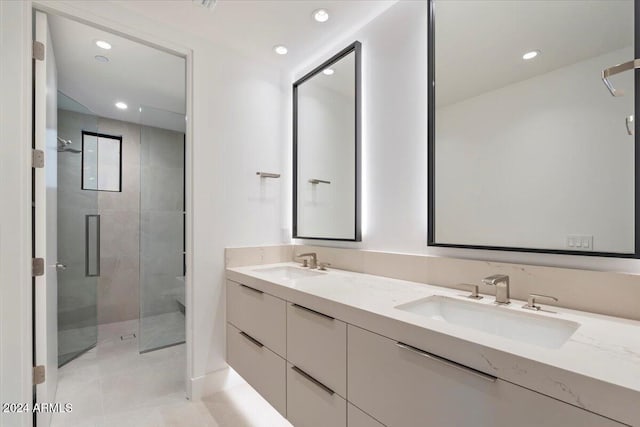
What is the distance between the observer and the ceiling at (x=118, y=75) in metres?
1.98

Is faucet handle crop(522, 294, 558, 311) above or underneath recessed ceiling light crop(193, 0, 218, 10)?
underneath

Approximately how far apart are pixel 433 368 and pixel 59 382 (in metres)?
2.78

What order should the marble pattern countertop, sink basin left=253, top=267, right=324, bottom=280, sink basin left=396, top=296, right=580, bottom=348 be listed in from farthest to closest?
sink basin left=253, top=267, right=324, bottom=280
sink basin left=396, top=296, right=580, bottom=348
the marble pattern countertop

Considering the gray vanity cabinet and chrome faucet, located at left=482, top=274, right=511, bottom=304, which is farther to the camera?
chrome faucet, located at left=482, top=274, right=511, bottom=304

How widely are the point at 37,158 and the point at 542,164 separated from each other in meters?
2.48

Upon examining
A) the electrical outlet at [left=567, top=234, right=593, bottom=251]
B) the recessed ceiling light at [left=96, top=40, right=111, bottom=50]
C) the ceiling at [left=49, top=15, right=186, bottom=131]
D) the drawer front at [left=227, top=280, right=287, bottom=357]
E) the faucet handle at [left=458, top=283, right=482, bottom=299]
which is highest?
the recessed ceiling light at [left=96, top=40, right=111, bottom=50]

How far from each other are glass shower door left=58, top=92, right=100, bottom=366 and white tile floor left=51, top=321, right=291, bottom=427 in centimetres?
28

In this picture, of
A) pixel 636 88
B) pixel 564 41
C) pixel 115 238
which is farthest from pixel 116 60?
pixel 636 88

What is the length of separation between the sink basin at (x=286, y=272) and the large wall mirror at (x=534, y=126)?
3.09ft

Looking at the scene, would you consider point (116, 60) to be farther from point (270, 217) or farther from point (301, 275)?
point (301, 275)

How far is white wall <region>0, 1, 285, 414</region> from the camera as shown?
4.74 feet

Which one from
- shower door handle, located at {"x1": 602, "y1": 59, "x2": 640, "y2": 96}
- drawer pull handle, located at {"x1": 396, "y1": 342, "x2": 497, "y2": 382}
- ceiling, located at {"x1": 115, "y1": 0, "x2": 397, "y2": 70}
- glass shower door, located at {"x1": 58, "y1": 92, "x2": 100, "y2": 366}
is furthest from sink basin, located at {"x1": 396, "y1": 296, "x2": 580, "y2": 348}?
glass shower door, located at {"x1": 58, "y1": 92, "x2": 100, "y2": 366}

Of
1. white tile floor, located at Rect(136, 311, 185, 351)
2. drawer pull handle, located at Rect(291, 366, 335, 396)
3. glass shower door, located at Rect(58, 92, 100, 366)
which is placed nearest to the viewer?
drawer pull handle, located at Rect(291, 366, 335, 396)

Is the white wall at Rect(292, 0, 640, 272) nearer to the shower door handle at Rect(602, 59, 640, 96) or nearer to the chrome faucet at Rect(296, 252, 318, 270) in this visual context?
the chrome faucet at Rect(296, 252, 318, 270)
